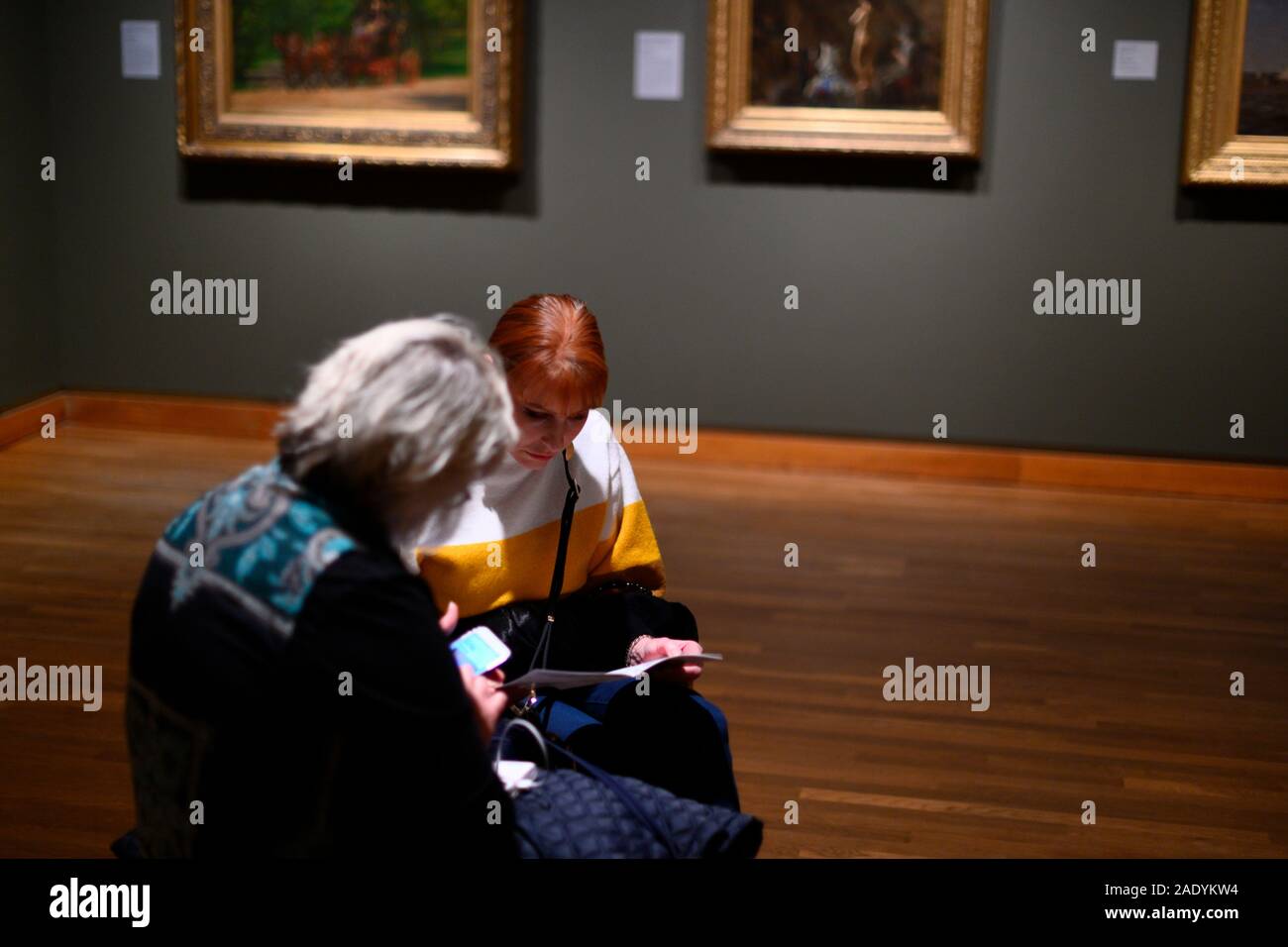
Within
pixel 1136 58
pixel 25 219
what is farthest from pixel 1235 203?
pixel 25 219

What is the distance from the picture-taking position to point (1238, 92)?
8.11 meters

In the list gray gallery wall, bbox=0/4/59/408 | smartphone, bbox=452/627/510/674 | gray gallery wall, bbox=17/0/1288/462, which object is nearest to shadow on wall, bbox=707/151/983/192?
gray gallery wall, bbox=17/0/1288/462

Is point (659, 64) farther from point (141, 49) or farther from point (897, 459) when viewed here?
point (141, 49)

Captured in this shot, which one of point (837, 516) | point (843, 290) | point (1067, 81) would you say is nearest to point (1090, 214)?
point (1067, 81)

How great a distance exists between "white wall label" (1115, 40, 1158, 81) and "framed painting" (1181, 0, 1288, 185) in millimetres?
204

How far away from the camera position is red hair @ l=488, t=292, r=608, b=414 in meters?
3.12

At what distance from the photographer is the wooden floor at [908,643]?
4512mm

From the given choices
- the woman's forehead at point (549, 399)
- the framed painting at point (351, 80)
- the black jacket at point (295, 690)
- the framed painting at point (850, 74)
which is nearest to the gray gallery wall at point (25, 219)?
the framed painting at point (351, 80)

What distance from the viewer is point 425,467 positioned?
7.19 ft

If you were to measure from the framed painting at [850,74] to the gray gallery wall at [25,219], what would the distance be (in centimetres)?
406

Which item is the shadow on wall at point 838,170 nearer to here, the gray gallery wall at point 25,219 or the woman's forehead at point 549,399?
the gray gallery wall at point 25,219

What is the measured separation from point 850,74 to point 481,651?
6344mm

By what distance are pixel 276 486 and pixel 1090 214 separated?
713 centimetres
